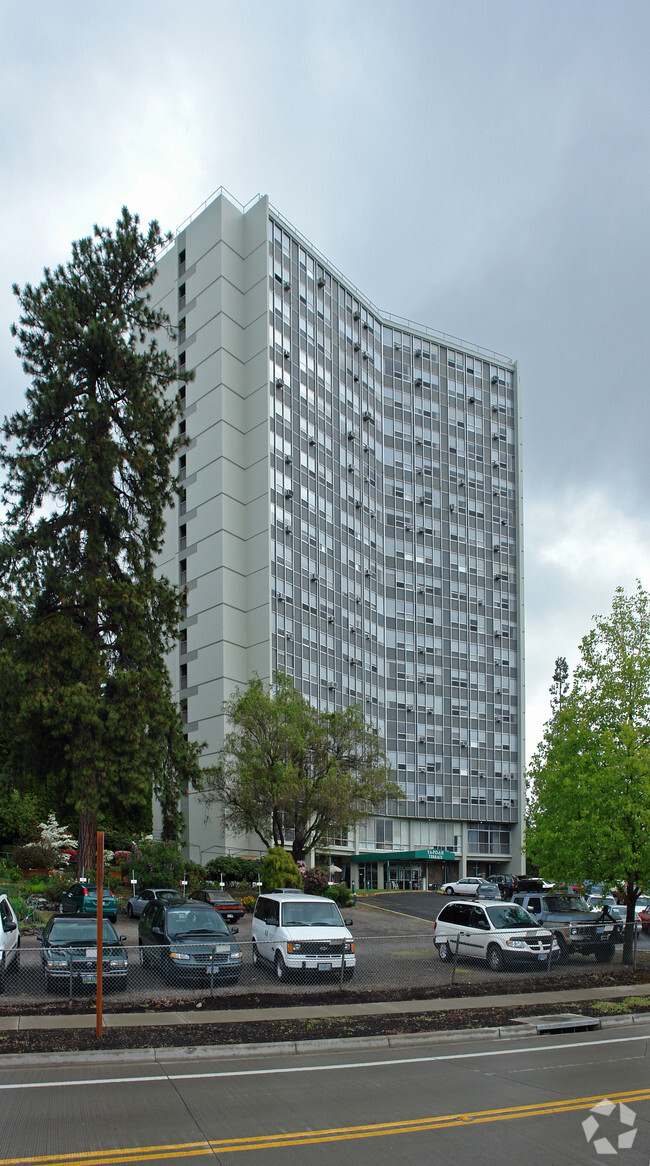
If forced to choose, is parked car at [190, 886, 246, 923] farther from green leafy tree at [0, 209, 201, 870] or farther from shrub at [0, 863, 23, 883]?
shrub at [0, 863, 23, 883]

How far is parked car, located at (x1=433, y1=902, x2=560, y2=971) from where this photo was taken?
22.5 m

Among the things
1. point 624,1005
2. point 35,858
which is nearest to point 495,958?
point 624,1005

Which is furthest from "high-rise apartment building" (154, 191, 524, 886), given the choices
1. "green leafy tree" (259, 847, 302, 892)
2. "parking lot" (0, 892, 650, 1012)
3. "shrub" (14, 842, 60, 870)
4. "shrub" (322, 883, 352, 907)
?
"parking lot" (0, 892, 650, 1012)

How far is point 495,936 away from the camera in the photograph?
22.8m

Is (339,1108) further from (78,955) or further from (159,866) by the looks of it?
(159,866)

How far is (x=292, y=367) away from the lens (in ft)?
233

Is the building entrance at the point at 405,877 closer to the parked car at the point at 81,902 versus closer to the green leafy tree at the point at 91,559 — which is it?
the green leafy tree at the point at 91,559

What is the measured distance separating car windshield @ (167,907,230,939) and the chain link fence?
0.70m

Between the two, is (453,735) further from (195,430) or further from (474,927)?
(474,927)

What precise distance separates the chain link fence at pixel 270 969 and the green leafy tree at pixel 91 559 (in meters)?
12.0

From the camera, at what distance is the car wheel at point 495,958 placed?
2259 cm

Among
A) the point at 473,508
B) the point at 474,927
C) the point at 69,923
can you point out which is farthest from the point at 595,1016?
the point at 473,508

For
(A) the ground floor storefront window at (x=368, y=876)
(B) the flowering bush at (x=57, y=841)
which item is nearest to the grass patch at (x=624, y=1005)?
(B) the flowering bush at (x=57, y=841)

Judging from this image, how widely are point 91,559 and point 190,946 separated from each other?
2309 centimetres
